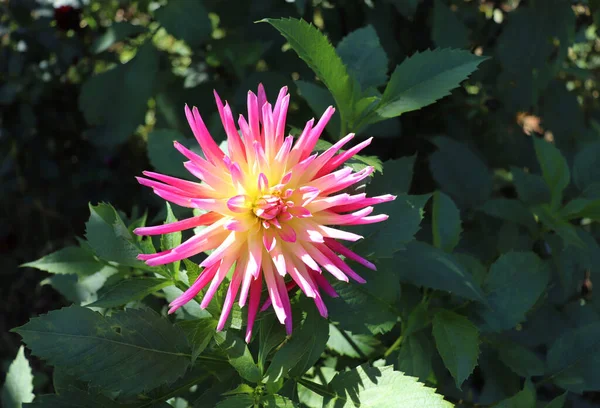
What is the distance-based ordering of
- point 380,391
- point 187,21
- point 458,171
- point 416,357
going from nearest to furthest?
point 380,391 → point 416,357 → point 187,21 → point 458,171

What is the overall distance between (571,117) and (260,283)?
1594mm

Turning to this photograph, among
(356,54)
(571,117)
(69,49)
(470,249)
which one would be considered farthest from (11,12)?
(571,117)

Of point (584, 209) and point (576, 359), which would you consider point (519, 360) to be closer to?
point (576, 359)

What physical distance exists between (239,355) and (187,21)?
105 centimetres

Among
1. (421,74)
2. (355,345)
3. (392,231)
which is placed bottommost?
(355,345)

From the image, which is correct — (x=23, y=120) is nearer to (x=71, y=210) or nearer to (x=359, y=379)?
(x=71, y=210)

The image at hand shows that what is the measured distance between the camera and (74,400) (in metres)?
1.03

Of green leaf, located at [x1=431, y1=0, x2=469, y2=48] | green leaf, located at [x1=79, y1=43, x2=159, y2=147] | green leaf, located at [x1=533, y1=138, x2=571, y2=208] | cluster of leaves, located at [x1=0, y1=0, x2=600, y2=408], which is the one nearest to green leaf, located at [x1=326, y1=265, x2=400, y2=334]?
cluster of leaves, located at [x1=0, y1=0, x2=600, y2=408]

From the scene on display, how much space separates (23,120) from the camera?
2.40m

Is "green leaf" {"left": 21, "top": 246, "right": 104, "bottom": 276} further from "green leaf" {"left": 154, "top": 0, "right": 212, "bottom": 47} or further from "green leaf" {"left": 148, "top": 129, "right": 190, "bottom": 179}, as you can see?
"green leaf" {"left": 154, "top": 0, "right": 212, "bottom": 47}

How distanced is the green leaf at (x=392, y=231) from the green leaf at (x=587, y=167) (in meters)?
0.69

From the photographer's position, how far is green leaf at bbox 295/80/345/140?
4.21 feet

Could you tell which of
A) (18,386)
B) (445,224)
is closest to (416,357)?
(445,224)

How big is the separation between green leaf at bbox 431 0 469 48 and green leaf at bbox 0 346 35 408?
4.55ft
